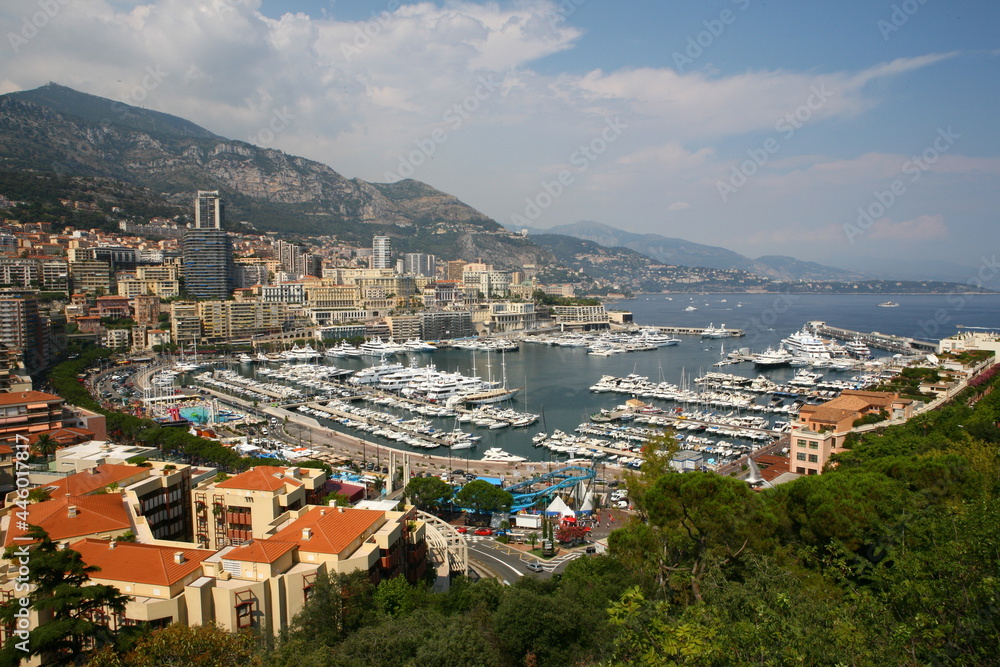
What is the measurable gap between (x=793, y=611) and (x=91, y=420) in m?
15.5

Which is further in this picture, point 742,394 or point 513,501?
point 742,394

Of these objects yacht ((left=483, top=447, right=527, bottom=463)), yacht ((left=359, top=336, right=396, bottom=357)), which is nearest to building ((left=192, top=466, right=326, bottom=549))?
yacht ((left=483, top=447, right=527, bottom=463))

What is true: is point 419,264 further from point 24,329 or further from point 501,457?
point 501,457

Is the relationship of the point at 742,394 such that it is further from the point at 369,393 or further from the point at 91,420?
the point at 91,420

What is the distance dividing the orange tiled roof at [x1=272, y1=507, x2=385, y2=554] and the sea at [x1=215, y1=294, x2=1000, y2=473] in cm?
A: 953

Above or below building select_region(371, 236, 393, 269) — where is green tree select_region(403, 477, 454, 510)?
below

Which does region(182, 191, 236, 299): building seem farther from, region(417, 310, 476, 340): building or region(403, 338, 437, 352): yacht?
region(417, 310, 476, 340): building

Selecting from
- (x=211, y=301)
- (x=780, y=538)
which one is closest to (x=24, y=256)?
(x=211, y=301)

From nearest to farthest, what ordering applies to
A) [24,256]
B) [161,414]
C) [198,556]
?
[198,556]
[161,414]
[24,256]

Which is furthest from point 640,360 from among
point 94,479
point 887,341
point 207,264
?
point 94,479

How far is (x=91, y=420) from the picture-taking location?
1478 centimetres

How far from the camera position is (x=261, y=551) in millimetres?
6277

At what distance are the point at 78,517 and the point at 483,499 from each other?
6.72 m

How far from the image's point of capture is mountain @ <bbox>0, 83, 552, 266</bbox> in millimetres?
69250
